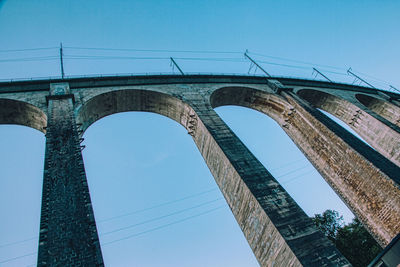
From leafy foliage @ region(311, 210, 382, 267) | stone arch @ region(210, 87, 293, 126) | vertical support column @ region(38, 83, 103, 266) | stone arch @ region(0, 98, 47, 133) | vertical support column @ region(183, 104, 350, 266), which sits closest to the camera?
vertical support column @ region(38, 83, 103, 266)

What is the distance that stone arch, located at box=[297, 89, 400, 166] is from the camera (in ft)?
44.5

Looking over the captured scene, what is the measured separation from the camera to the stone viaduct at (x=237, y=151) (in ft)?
19.1

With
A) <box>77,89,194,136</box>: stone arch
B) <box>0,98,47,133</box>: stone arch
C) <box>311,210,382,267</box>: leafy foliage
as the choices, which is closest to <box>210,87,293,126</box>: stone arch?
<box>77,89,194,136</box>: stone arch

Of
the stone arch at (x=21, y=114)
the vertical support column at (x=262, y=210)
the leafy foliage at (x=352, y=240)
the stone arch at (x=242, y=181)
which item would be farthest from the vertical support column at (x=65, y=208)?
the leafy foliage at (x=352, y=240)

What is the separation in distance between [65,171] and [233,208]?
495 cm

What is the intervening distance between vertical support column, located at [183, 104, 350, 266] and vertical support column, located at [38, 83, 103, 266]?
3.96 meters

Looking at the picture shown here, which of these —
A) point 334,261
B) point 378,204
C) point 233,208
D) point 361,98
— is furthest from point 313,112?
point 361,98

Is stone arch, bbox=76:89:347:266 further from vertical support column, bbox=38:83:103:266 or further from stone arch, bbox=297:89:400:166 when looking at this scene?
stone arch, bbox=297:89:400:166

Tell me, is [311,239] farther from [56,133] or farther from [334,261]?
[56,133]

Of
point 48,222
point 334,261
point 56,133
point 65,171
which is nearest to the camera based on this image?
point 48,222

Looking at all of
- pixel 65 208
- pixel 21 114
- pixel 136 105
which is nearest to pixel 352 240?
pixel 136 105

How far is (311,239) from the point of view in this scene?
623 centimetres

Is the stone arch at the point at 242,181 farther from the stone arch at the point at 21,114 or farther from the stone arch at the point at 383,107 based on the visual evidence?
the stone arch at the point at 383,107

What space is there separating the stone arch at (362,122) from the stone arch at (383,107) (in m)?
0.54
